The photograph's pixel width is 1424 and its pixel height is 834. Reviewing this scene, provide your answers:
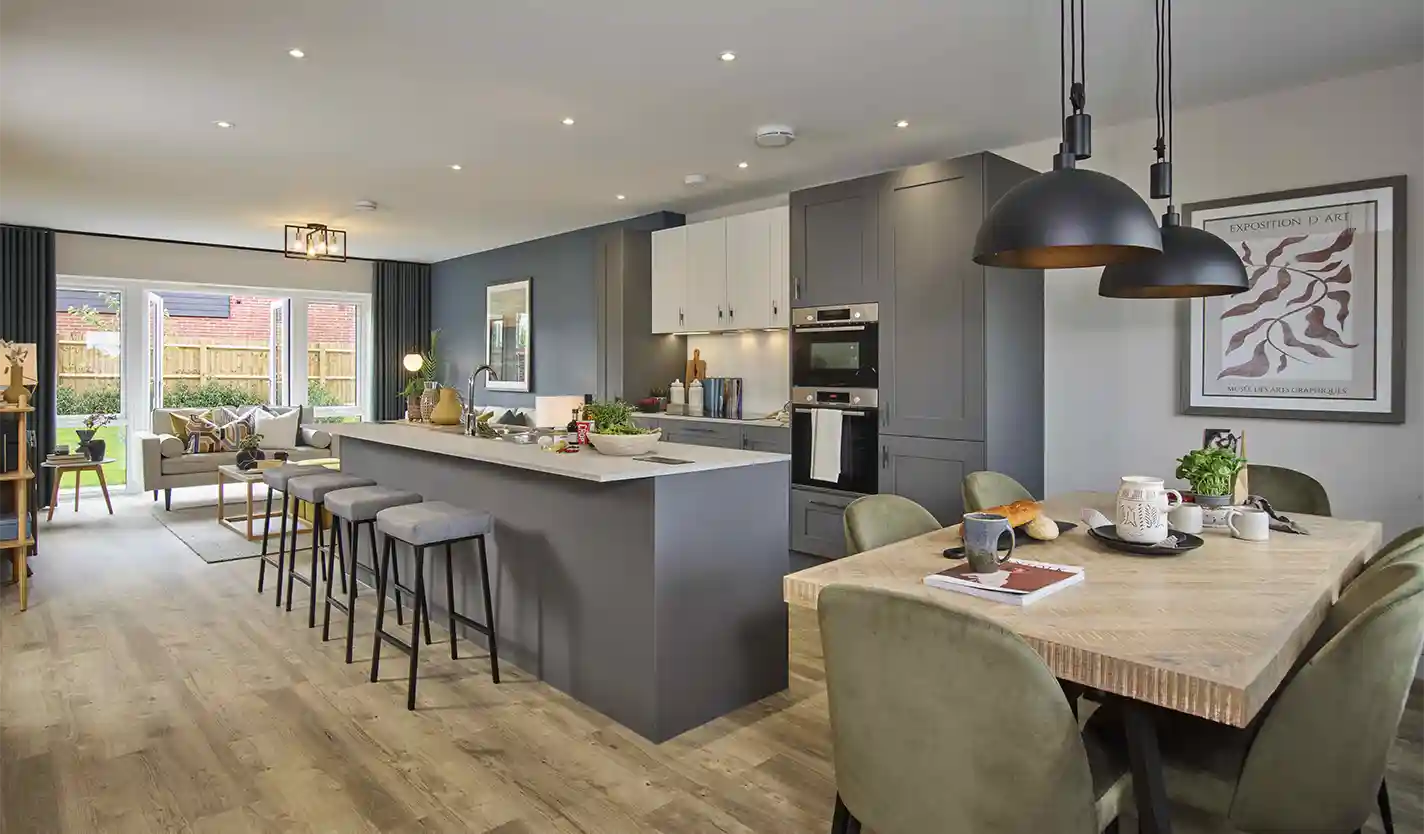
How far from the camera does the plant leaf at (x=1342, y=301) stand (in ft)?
12.0

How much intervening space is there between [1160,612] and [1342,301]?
2.94m

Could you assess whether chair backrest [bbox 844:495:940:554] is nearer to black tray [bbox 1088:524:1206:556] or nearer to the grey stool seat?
black tray [bbox 1088:524:1206:556]

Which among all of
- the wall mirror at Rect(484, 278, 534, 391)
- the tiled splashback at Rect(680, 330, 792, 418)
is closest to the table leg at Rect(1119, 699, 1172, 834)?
the tiled splashback at Rect(680, 330, 792, 418)

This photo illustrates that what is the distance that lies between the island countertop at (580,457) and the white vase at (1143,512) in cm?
122

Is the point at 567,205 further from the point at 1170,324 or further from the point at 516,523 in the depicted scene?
the point at 1170,324

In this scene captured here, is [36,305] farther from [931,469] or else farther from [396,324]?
[931,469]

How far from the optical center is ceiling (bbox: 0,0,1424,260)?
120 inches

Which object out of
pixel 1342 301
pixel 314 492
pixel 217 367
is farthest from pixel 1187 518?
pixel 217 367

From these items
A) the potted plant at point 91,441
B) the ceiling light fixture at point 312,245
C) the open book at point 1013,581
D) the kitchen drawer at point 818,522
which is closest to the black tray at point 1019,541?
the open book at point 1013,581

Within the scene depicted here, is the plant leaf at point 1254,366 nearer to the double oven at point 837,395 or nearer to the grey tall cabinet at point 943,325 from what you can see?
the grey tall cabinet at point 943,325

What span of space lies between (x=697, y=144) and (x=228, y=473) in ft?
14.8

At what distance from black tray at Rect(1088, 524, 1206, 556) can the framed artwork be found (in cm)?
204

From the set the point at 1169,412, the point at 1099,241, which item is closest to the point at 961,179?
the point at 1169,412

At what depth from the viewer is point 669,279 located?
647 cm
